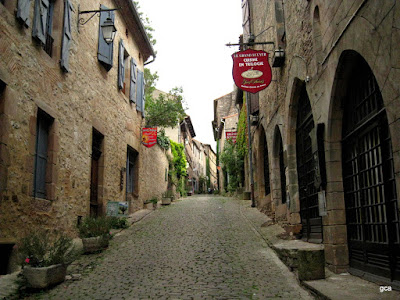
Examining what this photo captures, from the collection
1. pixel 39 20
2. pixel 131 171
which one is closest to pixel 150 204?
pixel 131 171

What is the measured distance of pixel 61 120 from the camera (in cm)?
807

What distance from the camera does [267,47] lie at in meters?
11.8

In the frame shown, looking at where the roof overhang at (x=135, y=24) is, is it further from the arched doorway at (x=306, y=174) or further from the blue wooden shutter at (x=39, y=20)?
the arched doorway at (x=306, y=174)

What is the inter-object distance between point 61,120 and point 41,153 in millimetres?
975

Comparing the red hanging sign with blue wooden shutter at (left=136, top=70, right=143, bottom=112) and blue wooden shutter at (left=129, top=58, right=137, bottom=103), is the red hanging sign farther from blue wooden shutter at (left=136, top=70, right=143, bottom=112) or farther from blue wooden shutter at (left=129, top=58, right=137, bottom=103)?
blue wooden shutter at (left=136, top=70, right=143, bottom=112)

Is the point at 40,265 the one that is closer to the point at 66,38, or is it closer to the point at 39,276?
the point at 39,276

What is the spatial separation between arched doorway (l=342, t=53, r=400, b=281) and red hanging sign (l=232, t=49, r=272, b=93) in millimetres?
3780

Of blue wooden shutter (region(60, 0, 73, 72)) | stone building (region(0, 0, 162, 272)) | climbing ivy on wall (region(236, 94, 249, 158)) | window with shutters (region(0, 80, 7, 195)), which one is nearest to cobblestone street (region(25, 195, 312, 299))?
stone building (region(0, 0, 162, 272))

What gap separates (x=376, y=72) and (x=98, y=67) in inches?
322

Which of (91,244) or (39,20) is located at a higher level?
(39,20)

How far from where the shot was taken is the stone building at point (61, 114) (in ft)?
19.7

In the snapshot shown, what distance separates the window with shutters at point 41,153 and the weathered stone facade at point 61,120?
6cm

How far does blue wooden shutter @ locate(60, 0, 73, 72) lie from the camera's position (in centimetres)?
810

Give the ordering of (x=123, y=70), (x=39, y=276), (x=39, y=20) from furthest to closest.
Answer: (x=123, y=70) → (x=39, y=20) → (x=39, y=276)
